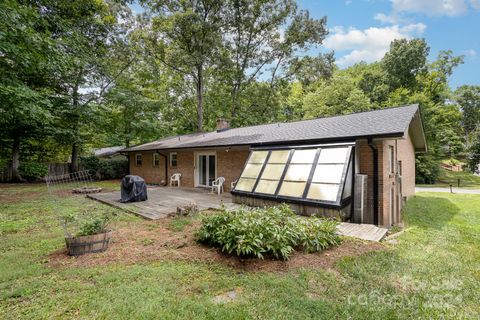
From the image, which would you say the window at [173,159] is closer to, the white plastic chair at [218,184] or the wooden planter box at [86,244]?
the white plastic chair at [218,184]

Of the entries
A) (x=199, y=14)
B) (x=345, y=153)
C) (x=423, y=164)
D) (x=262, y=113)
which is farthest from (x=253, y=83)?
(x=345, y=153)

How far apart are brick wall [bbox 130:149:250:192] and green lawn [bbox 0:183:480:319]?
7.18 m

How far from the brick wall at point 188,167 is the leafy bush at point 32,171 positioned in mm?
5798

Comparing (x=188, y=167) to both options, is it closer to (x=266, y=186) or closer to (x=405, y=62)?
(x=266, y=186)

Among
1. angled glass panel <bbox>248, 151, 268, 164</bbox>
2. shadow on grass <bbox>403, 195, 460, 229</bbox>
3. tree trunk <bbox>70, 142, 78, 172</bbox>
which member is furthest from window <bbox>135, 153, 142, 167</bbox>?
shadow on grass <bbox>403, 195, 460, 229</bbox>

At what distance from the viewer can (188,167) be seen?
13.4m

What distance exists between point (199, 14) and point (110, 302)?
19973 mm

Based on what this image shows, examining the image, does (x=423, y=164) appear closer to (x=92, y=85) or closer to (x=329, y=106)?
(x=329, y=106)

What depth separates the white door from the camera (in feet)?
40.3

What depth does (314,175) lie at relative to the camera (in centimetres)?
656

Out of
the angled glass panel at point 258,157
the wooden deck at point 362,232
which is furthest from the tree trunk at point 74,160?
the wooden deck at point 362,232

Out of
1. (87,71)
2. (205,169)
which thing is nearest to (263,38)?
(87,71)

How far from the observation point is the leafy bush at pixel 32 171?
16.3m

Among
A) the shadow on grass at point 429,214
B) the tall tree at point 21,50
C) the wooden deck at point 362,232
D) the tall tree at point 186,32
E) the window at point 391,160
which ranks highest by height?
the tall tree at point 186,32
